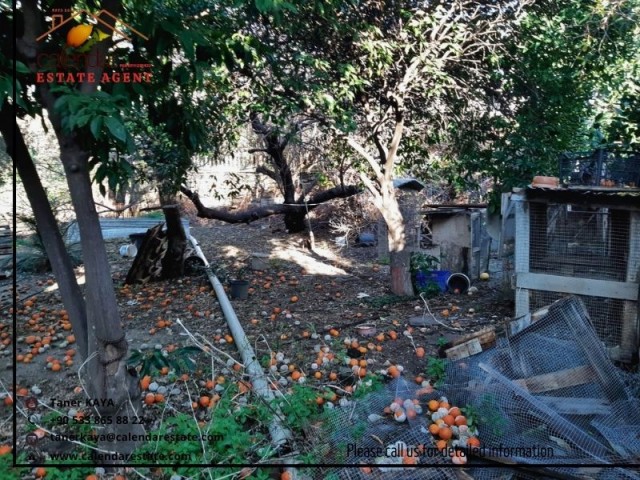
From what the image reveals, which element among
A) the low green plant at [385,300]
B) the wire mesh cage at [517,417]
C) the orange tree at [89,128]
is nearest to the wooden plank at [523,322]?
the wire mesh cage at [517,417]

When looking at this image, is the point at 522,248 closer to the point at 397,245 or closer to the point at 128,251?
the point at 397,245

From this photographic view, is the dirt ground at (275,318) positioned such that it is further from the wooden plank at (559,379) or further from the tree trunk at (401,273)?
the wooden plank at (559,379)

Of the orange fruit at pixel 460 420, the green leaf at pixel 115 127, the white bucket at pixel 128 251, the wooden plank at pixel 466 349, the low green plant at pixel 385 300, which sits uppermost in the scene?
the green leaf at pixel 115 127

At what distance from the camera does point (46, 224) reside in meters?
3.05

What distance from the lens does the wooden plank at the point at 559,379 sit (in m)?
3.39

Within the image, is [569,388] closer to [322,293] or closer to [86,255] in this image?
[86,255]

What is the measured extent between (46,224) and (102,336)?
801 mm

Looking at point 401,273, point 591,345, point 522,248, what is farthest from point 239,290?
point 591,345

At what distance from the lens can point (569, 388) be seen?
134 inches

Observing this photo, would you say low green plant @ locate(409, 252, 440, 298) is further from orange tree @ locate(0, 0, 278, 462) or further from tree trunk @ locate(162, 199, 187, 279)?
orange tree @ locate(0, 0, 278, 462)

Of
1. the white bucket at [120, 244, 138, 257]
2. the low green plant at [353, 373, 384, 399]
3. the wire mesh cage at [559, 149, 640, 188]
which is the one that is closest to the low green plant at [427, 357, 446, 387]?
the low green plant at [353, 373, 384, 399]

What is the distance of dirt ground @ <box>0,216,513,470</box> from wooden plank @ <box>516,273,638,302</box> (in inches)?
29.6

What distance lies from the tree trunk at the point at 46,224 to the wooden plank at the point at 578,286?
152 inches

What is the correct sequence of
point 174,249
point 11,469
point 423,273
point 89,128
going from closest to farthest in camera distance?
point 89,128, point 11,469, point 423,273, point 174,249
